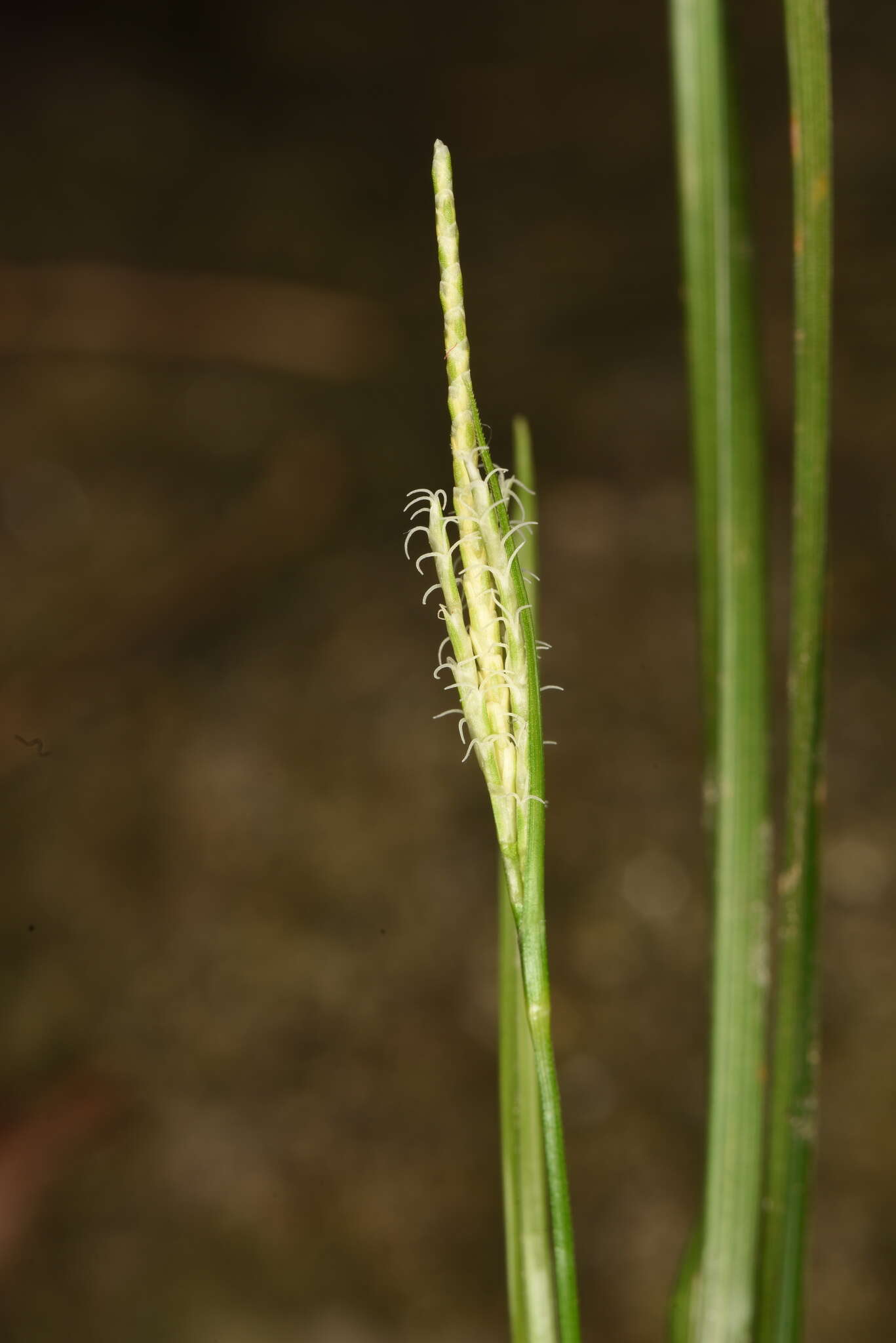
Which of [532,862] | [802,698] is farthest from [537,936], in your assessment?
[802,698]

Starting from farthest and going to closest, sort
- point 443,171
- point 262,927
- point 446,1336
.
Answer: point 262,927, point 446,1336, point 443,171

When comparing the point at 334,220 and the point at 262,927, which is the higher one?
the point at 334,220

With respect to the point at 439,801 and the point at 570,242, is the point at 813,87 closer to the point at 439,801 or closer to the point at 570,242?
the point at 439,801

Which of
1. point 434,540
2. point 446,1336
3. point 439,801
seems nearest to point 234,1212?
point 446,1336

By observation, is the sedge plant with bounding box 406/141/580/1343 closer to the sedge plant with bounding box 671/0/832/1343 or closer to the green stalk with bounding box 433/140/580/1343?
the green stalk with bounding box 433/140/580/1343

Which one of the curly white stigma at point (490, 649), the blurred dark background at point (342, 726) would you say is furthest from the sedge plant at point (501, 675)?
the blurred dark background at point (342, 726)

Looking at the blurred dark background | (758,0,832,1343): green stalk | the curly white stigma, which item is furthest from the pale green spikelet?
the blurred dark background

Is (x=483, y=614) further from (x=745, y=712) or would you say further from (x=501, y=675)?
(x=745, y=712)
